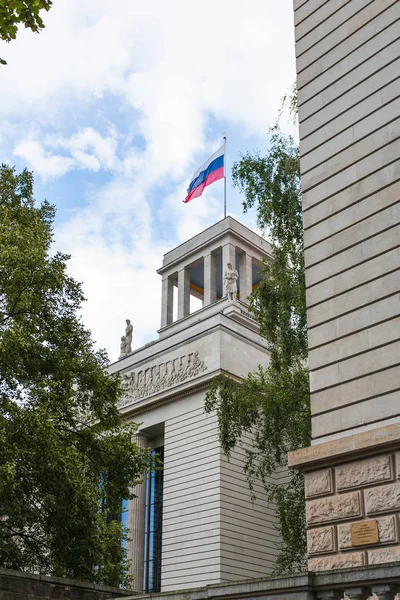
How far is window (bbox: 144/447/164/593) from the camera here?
132ft

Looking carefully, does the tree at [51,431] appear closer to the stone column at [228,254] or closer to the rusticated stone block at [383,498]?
the rusticated stone block at [383,498]

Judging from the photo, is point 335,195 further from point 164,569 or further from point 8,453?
point 164,569

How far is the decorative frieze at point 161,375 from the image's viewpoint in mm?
39688

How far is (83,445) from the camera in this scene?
72.3 ft

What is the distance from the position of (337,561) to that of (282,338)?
14.8 metres

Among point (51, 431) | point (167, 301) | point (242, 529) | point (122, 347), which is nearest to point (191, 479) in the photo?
point (242, 529)

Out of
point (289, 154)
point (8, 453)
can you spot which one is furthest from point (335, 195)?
point (289, 154)

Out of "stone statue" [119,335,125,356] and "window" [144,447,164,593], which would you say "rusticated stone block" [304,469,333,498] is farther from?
"stone statue" [119,335,125,356]

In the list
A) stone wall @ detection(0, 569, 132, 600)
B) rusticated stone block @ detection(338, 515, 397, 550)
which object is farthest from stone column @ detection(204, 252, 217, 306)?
rusticated stone block @ detection(338, 515, 397, 550)

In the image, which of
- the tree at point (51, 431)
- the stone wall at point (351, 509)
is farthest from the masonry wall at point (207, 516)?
the stone wall at point (351, 509)

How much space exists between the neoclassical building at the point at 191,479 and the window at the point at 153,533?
5 cm

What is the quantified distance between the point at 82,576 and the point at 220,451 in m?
17.2

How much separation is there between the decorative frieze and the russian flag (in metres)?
11.9

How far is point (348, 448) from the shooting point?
10398mm
